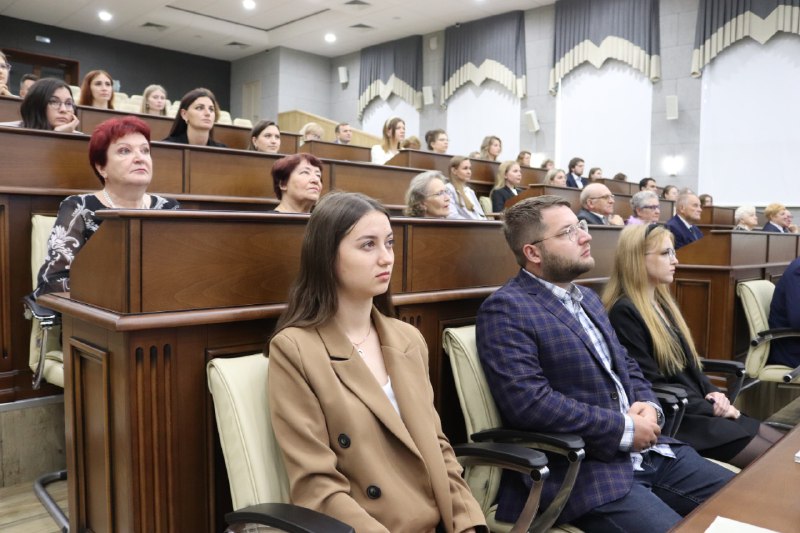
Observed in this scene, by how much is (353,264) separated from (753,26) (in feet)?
23.3

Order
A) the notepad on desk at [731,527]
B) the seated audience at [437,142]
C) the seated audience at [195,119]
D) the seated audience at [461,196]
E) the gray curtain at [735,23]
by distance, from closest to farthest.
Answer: the notepad on desk at [731,527] → the seated audience at [195,119] → the seated audience at [461,196] → the seated audience at [437,142] → the gray curtain at [735,23]

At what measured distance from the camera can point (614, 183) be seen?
20.6 ft

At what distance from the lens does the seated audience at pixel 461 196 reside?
3.68m

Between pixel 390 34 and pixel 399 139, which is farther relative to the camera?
pixel 390 34

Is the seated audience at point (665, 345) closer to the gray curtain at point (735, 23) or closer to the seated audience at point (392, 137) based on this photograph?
the seated audience at point (392, 137)

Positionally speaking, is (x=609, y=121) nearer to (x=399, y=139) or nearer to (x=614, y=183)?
(x=614, y=183)

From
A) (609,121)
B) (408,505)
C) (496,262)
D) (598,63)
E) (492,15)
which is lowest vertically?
(408,505)

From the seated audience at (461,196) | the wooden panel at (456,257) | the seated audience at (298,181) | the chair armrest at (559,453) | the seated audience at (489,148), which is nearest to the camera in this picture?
the chair armrest at (559,453)

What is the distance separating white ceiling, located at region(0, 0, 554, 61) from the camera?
8.47 meters

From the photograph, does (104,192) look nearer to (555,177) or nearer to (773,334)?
(773,334)

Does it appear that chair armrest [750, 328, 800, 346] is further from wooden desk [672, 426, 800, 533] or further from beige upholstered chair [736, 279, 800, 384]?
wooden desk [672, 426, 800, 533]

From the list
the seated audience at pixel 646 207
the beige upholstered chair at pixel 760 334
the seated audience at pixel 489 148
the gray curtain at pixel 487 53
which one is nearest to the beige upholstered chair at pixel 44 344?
the beige upholstered chair at pixel 760 334

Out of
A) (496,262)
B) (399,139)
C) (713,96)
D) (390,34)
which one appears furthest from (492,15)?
(496,262)

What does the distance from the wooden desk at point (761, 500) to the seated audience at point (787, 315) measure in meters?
1.80
